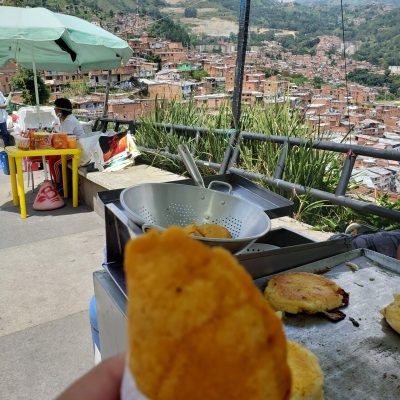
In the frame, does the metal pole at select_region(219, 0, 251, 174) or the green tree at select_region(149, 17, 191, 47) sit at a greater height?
the green tree at select_region(149, 17, 191, 47)

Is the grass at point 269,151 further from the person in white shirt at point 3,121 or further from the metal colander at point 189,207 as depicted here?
the person in white shirt at point 3,121

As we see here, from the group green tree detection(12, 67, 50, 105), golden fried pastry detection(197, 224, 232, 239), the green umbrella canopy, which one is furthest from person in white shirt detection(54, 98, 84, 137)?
green tree detection(12, 67, 50, 105)

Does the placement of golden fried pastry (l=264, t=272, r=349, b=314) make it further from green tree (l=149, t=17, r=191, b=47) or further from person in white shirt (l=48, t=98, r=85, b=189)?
green tree (l=149, t=17, r=191, b=47)

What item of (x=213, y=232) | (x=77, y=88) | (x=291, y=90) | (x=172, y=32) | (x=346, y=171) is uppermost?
(x=172, y=32)

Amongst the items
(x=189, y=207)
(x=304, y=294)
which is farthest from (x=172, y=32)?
(x=304, y=294)

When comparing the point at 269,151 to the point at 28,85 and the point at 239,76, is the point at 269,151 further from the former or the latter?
the point at 28,85

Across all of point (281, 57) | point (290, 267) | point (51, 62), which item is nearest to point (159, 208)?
point (290, 267)
